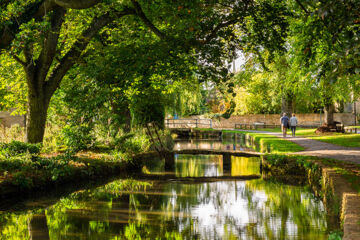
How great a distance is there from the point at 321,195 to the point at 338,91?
13.3 metres

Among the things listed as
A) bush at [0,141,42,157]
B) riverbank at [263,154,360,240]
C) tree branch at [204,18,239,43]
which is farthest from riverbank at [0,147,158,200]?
riverbank at [263,154,360,240]

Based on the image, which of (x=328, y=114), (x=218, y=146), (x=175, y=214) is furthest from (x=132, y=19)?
(x=328, y=114)

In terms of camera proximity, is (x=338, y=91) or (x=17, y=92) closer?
(x=17, y=92)

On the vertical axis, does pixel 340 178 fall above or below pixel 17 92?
below

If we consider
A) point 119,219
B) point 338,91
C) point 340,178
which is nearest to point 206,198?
point 119,219

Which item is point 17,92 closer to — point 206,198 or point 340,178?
point 206,198

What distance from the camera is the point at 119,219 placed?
8.00 m

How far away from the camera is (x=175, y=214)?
8.30m

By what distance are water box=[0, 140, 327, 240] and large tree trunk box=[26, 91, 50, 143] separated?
2926 millimetres

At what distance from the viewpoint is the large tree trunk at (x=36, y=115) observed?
11.9 m

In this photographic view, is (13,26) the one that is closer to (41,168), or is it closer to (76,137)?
(41,168)

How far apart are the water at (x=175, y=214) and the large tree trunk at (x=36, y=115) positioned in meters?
2.93

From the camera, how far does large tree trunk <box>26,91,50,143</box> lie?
39.0 ft

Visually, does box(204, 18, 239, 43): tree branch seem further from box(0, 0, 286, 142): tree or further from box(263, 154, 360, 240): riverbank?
box(263, 154, 360, 240): riverbank
